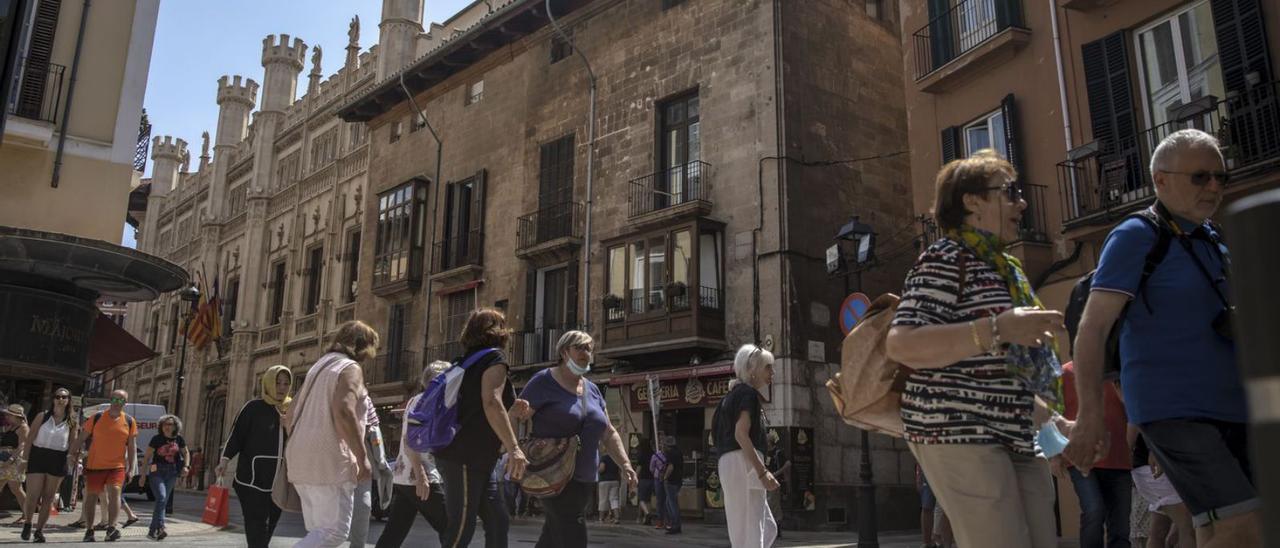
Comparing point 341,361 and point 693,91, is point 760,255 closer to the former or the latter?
point 693,91

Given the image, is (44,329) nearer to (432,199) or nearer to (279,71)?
(432,199)

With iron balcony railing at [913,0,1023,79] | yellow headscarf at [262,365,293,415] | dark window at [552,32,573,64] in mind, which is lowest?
yellow headscarf at [262,365,293,415]

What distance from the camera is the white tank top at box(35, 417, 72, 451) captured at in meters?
11.0

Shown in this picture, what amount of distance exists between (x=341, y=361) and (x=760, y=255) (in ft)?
49.7

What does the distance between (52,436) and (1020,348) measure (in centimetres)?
1153

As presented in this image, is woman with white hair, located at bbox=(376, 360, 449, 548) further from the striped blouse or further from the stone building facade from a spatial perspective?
the stone building facade

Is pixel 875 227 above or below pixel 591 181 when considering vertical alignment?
below

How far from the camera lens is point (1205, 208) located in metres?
3.18

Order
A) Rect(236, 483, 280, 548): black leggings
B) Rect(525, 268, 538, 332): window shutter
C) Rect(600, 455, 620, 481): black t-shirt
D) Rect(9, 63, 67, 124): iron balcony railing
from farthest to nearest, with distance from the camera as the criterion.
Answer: Rect(525, 268, 538, 332): window shutter
Rect(600, 455, 620, 481): black t-shirt
Rect(9, 63, 67, 124): iron balcony railing
Rect(236, 483, 280, 548): black leggings

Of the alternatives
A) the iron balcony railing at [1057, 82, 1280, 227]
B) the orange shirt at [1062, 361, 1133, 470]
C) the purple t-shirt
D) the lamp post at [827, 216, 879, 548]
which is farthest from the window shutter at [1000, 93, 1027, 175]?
the purple t-shirt

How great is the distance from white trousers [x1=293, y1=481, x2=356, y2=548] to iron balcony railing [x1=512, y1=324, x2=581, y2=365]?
18.8m

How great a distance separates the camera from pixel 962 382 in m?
2.86

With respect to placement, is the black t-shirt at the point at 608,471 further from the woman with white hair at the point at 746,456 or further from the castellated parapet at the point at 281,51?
the castellated parapet at the point at 281,51

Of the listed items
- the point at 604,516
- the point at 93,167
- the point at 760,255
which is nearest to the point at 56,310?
the point at 93,167
